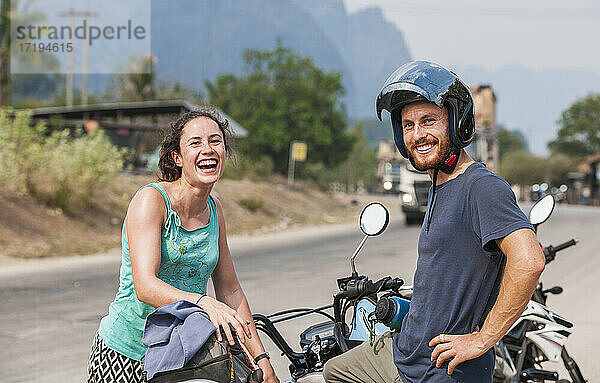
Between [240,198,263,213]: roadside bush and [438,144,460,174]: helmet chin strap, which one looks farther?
[240,198,263,213]: roadside bush

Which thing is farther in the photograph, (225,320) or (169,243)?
(169,243)

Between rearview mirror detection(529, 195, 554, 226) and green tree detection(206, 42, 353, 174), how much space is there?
42.4 m

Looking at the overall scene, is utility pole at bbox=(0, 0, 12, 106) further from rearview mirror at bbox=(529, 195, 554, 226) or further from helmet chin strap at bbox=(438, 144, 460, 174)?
helmet chin strap at bbox=(438, 144, 460, 174)

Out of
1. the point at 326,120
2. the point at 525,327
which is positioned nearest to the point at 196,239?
the point at 525,327

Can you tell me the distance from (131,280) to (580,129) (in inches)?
3654

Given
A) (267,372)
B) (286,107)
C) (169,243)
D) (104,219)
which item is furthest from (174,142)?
(286,107)

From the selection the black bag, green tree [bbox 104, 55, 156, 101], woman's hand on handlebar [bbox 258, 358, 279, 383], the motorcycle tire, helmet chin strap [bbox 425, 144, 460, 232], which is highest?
green tree [bbox 104, 55, 156, 101]

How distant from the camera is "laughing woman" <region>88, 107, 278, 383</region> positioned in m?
2.50

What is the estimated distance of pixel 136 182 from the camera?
23859mm

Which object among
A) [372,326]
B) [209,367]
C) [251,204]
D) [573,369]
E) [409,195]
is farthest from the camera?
[251,204]

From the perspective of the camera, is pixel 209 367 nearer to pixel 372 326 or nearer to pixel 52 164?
pixel 372 326

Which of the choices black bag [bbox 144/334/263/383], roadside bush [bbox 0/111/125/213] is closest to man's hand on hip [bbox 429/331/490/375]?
black bag [bbox 144/334/263/383]

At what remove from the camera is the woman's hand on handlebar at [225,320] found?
2.25 metres

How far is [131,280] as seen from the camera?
262cm
